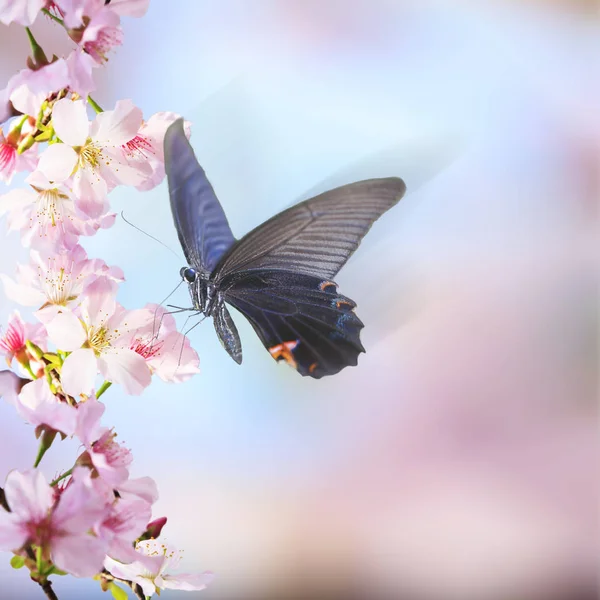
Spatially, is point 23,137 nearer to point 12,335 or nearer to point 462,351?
point 12,335

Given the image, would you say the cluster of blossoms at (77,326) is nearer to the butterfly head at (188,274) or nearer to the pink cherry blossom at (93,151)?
the pink cherry blossom at (93,151)

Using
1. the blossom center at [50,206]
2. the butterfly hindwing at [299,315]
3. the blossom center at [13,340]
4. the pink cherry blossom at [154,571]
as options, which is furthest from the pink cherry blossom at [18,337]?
the butterfly hindwing at [299,315]

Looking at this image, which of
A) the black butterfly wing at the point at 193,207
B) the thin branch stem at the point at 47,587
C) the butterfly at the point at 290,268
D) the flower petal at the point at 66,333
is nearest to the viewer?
the thin branch stem at the point at 47,587

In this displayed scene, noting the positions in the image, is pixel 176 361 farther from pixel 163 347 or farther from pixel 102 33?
pixel 102 33

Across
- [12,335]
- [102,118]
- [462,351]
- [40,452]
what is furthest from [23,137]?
[462,351]

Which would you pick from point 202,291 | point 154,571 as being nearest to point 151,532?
point 154,571

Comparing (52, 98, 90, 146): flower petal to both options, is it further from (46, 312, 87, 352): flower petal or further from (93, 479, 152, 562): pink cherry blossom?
(93, 479, 152, 562): pink cherry blossom
